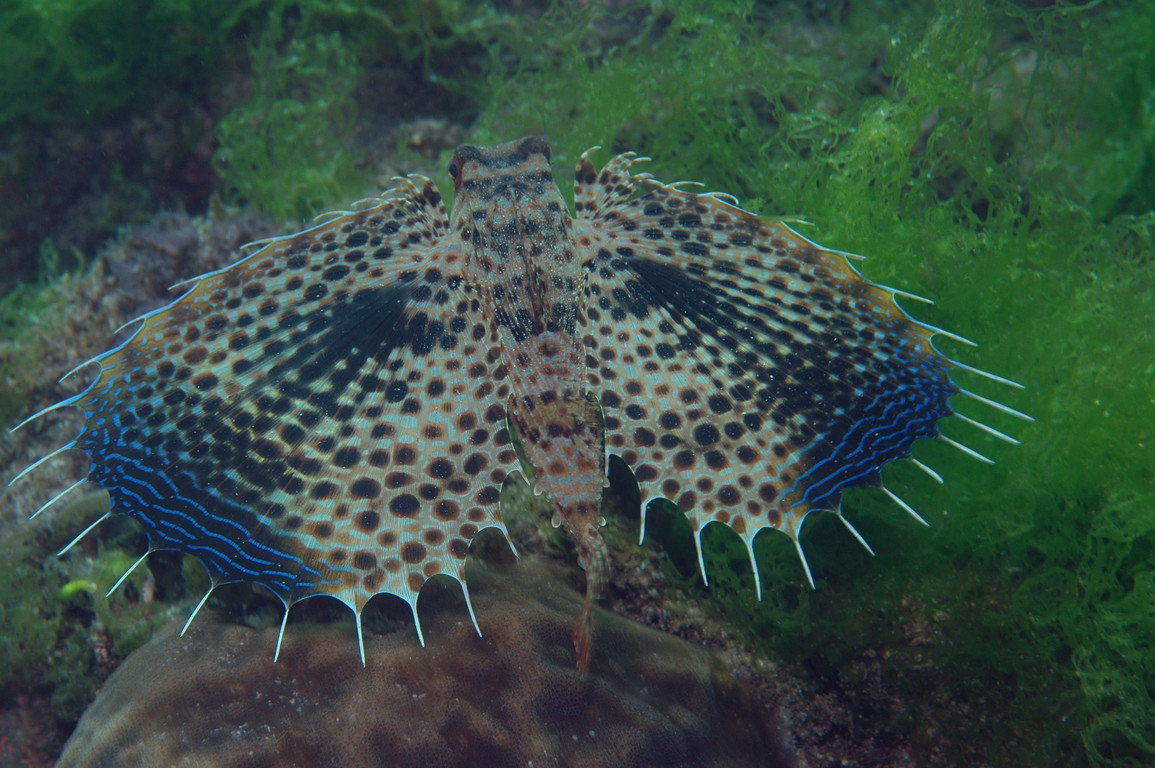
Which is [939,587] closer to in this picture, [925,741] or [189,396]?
[925,741]

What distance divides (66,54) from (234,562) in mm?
6116

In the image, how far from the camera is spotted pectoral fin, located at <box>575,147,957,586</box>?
3.24 metres

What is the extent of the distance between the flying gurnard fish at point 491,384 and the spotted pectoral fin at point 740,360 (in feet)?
0.04

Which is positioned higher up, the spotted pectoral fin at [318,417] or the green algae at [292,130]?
the green algae at [292,130]

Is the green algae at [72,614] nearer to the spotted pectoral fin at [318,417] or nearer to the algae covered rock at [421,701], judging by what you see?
the algae covered rock at [421,701]

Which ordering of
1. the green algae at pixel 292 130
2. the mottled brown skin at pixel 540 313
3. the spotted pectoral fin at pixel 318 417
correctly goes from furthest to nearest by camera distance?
the green algae at pixel 292 130 < the mottled brown skin at pixel 540 313 < the spotted pectoral fin at pixel 318 417

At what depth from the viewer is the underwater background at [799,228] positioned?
3.34 metres

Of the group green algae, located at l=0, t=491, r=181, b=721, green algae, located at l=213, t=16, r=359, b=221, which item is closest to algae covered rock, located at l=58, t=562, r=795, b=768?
green algae, located at l=0, t=491, r=181, b=721

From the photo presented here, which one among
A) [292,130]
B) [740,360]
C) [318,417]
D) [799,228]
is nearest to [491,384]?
[318,417]

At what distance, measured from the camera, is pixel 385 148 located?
20.1 ft

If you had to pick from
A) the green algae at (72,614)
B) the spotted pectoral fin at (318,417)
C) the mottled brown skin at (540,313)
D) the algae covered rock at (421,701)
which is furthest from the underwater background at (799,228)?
the mottled brown skin at (540,313)

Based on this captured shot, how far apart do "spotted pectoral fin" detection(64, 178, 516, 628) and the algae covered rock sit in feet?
1.35

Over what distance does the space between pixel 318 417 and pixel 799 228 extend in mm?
3487

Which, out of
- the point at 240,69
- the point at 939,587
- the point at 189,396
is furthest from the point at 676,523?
the point at 240,69
